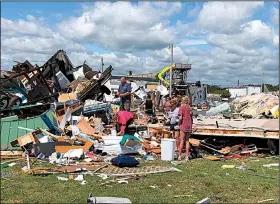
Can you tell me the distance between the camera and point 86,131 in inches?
474

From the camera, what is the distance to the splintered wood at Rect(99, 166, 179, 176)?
25.7 feet

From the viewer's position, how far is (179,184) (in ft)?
23.3

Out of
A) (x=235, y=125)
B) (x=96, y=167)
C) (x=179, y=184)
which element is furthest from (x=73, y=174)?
(x=235, y=125)

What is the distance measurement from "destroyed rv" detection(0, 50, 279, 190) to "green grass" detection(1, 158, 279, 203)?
1.96ft

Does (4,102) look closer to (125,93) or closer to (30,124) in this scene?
(30,124)

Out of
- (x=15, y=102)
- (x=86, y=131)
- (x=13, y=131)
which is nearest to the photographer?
(x=13, y=131)

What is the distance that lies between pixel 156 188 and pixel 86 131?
18.8ft

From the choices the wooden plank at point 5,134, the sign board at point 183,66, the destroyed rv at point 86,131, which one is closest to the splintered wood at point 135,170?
the destroyed rv at point 86,131

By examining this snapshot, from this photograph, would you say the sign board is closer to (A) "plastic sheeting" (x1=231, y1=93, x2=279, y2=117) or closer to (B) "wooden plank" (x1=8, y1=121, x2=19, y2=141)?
(A) "plastic sheeting" (x1=231, y1=93, x2=279, y2=117)

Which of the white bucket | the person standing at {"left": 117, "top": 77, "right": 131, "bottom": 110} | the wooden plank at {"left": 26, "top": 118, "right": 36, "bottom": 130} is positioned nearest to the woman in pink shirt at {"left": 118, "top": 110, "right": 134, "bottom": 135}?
the person standing at {"left": 117, "top": 77, "right": 131, "bottom": 110}

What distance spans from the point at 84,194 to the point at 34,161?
347 centimetres

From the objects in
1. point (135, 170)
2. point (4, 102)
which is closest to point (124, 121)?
point (135, 170)

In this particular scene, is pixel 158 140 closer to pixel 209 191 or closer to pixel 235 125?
pixel 235 125

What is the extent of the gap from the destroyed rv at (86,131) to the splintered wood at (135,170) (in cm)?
2
